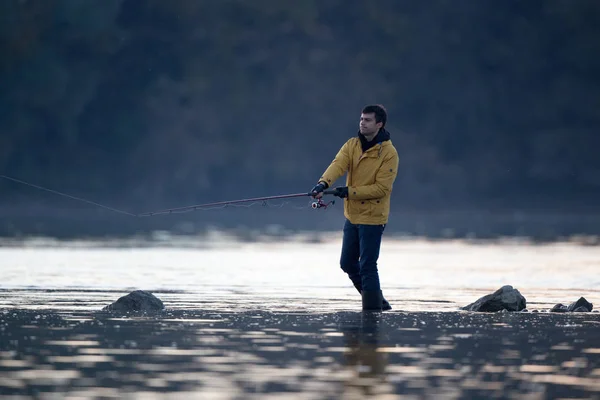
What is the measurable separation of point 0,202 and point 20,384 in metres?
70.4

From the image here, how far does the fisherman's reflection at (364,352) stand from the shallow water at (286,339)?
11 millimetres

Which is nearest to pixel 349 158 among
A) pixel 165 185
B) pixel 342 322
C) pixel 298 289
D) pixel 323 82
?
pixel 342 322

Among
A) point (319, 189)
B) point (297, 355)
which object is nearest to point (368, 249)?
point (319, 189)

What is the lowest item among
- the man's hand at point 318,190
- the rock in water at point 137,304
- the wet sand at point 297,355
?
the wet sand at point 297,355

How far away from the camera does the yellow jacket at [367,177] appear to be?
45.2ft

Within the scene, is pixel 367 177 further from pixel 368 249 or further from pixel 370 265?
pixel 370 265

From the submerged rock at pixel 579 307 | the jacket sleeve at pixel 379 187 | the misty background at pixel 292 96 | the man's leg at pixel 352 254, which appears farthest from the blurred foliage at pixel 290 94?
the jacket sleeve at pixel 379 187

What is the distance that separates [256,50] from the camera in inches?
4496

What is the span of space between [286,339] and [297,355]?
0.96 m

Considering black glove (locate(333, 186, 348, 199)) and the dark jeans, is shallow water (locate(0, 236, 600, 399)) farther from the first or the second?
black glove (locate(333, 186, 348, 199))

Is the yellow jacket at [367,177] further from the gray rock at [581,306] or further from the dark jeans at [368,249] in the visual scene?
the gray rock at [581,306]

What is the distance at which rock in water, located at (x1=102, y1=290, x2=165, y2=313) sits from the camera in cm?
1345

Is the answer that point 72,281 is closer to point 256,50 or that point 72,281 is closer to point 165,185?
point 165,185

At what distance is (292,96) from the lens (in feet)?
357
